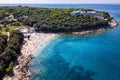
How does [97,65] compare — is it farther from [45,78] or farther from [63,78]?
[45,78]

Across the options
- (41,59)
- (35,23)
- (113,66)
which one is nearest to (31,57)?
(41,59)

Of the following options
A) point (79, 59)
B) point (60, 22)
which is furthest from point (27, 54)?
point (60, 22)

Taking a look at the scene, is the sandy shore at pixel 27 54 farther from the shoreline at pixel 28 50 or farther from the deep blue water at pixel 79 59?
the deep blue water at pixel 79 59

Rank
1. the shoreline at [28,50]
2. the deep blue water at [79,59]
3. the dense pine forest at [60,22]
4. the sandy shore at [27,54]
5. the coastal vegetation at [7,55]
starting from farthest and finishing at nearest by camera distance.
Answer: the dense pine forest at [60,22] < the coastal vegetation at [7,55] < the deep blue water at [79,59] < the shoreline at [28,50] < the sandy shore at [27,54]

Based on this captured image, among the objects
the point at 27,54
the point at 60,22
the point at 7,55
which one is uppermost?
the point at 60,22

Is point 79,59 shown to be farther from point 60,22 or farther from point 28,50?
point 60,22

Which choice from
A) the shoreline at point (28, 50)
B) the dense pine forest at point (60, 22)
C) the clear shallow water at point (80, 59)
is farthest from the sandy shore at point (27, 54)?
the dense pine forest at point (60, 22)
